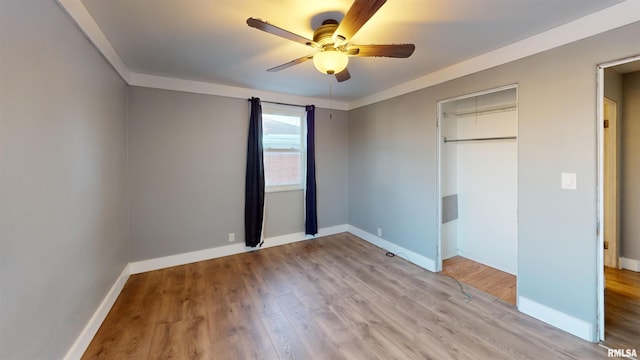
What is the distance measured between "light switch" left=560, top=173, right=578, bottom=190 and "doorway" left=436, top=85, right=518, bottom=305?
1.10 m

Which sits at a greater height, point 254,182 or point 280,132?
point 280,132

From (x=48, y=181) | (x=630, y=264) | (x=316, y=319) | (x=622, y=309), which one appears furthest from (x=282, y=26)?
(x=630, y=264)

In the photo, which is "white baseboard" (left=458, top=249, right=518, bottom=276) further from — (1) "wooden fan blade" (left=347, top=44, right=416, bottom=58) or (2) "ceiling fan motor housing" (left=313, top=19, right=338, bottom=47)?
(2) "ceiling fan motor housing" (left=313, top=19, right=338, bottom=47)

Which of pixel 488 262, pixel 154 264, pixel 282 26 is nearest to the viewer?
pixel 282 26

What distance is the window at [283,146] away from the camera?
4031 millimetres

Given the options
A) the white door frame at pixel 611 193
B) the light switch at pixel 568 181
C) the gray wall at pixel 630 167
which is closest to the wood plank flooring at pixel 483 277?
the light switch at pixel 568 181

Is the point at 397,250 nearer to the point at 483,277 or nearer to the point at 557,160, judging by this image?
the point at 483,277

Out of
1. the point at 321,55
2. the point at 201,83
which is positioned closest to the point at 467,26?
the point at 321,55

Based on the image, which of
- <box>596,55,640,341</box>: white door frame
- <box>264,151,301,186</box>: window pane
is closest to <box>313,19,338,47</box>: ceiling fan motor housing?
<box>596,55,640,341</box>: white door frame

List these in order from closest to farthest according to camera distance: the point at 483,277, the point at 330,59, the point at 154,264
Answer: the point at 330,59
the point at 483,277
the point at 154,264

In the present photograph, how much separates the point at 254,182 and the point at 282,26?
7.44ft

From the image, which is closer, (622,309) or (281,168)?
(622,309)

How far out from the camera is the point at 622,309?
2.29 metres

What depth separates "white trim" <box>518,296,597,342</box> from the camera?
1.95 m
